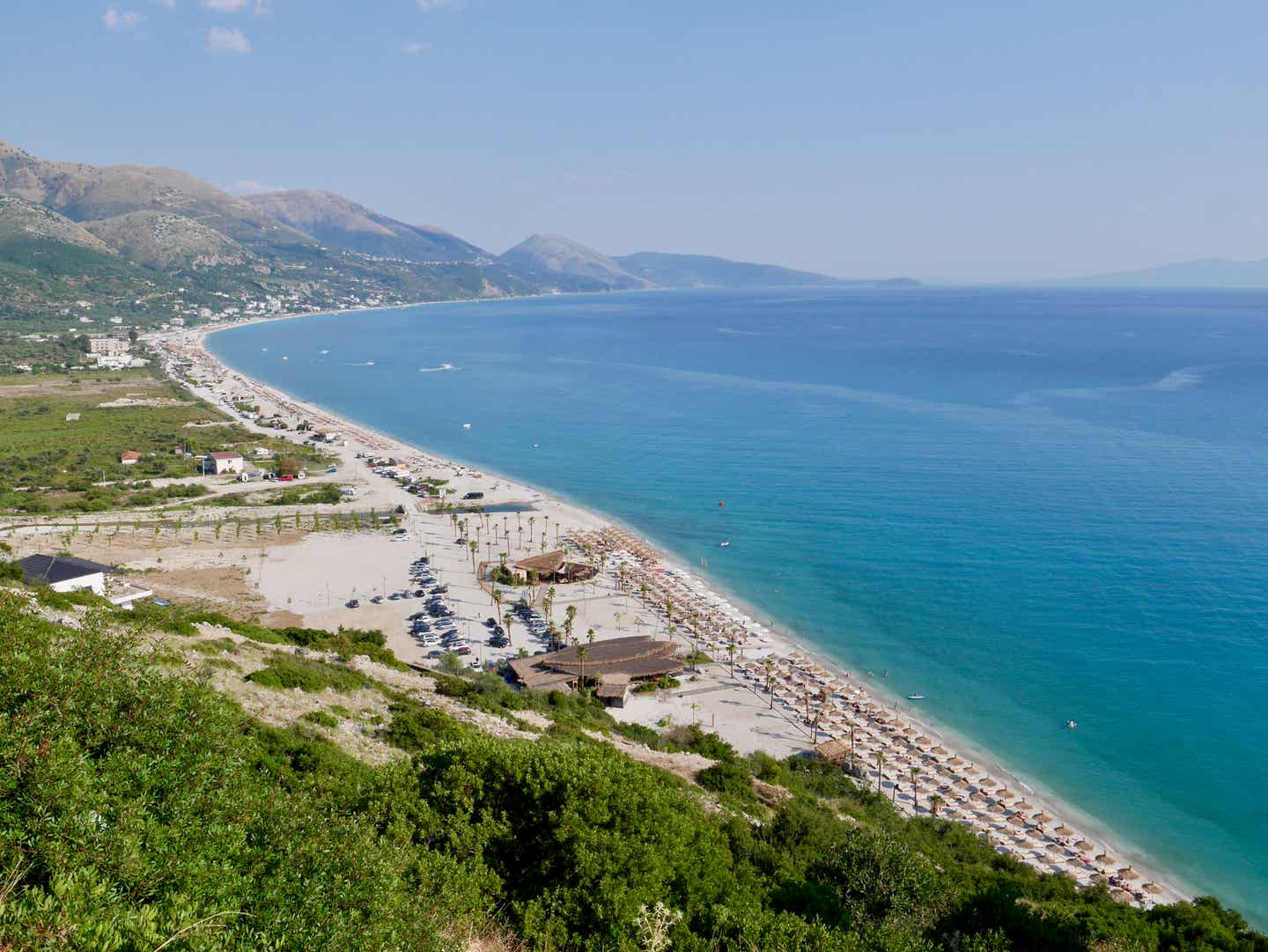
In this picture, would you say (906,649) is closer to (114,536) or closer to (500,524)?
(500,524)

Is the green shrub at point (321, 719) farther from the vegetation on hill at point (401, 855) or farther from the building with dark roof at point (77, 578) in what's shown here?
the building with dark roof at point (77, 578)

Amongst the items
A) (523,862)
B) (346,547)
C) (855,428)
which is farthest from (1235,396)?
(523,862)

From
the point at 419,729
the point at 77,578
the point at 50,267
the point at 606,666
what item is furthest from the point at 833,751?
the point at 50,267

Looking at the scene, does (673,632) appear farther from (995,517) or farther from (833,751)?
(995,517)

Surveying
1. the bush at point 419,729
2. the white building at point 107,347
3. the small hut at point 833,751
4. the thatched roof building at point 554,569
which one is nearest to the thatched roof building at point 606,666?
the small hut at point 833,751

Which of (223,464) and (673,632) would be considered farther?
(223,464)

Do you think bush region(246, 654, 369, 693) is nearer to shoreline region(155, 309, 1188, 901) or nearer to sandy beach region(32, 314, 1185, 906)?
sandy beach region(32, 314, 1185, 906)

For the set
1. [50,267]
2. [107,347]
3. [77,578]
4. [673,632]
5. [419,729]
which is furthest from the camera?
[50,267]
